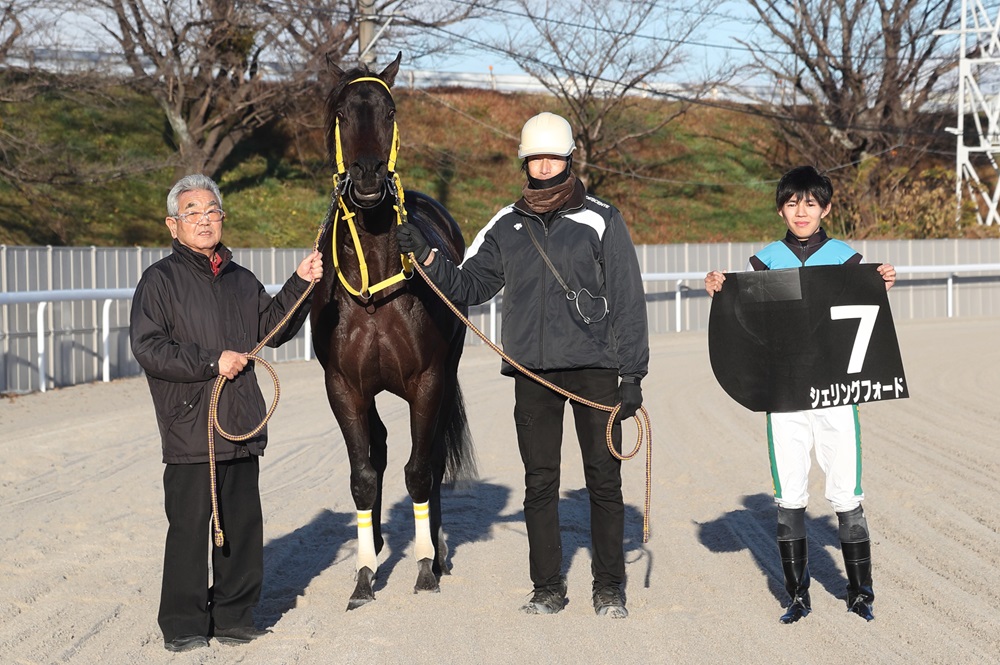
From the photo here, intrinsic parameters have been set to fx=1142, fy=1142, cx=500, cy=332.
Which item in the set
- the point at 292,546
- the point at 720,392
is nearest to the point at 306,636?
the point at 292,546

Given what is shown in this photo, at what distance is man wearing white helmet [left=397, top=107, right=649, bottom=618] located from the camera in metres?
4.70

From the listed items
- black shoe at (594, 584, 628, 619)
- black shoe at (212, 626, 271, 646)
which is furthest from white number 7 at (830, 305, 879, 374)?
black shoe at (212, 626, 271, 646)

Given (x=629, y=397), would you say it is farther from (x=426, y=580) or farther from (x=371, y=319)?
(x=426, y=580)

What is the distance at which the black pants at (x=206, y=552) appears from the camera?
170 inches

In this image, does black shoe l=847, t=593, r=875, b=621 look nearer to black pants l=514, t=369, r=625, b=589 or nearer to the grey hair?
black pants l=514, t=369, r=625, b=589

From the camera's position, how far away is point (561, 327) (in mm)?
4734

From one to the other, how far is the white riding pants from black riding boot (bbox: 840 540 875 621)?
158mm

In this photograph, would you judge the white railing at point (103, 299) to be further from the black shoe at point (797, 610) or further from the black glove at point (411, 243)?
the black shoe at point (797, 610)

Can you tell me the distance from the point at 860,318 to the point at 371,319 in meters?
2.09

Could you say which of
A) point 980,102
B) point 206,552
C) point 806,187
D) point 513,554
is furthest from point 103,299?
point 980,102

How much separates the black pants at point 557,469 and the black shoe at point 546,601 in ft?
0.10

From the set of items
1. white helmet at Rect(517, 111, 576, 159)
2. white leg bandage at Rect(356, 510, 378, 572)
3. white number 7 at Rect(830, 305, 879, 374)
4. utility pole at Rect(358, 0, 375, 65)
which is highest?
utility pole at Rect(358, 0, 375, 65)

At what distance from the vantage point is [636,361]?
466 centimetres

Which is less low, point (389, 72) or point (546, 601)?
point (389, 72)
